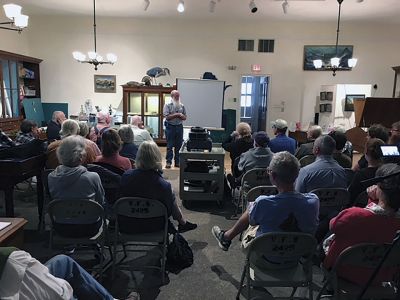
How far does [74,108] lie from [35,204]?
17.1ft

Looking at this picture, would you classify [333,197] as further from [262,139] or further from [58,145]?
[58,145]

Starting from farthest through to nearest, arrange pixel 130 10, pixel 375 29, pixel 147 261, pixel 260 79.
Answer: pixel 260 79
pixel 375 29
pixel 130 10
pixel 147 261

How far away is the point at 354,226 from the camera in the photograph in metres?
1.72

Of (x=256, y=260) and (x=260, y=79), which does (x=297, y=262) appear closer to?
(x=256, y=260)

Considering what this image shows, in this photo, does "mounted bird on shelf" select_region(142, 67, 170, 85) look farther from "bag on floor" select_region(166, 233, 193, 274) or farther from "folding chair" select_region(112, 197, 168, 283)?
"folding chair" select_region(112, 197, 168, 283)

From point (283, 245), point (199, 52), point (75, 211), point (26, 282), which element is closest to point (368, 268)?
point (283, 245)

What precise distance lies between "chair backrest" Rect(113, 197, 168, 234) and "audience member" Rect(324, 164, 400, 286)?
1211mm

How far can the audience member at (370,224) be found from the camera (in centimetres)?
166

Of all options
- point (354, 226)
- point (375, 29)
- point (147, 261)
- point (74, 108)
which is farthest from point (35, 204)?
point (375, 29)

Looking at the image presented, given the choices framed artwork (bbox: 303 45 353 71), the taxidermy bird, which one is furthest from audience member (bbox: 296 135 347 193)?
framed artwork (bbox: 303 45 353 71)

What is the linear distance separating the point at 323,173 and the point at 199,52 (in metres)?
6.72

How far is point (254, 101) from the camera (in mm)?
10352

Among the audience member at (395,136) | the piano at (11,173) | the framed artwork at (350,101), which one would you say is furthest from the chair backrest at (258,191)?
the framed artwork at (350,101)

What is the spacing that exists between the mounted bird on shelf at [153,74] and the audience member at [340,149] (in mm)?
5827
